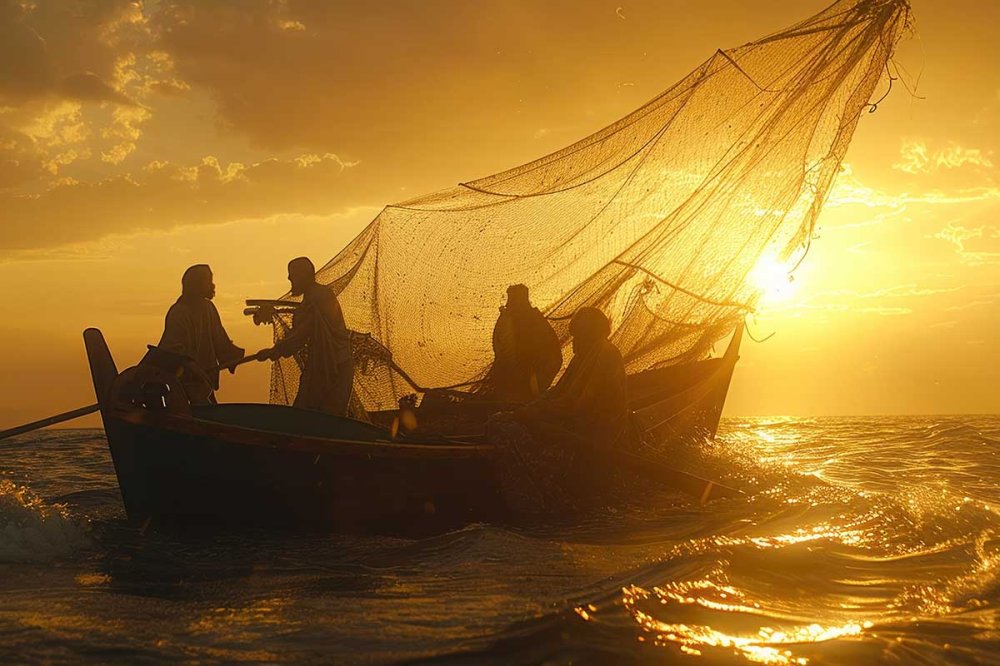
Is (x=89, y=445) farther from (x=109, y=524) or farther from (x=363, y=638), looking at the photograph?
(x=363, y=638)

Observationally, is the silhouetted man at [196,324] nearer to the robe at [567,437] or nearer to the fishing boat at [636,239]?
the fishing boat at [636,239]

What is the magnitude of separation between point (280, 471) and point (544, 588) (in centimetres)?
249

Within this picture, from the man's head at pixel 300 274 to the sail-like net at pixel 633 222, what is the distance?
1.12 m

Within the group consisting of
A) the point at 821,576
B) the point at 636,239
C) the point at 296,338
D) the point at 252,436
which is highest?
the point at 636,239

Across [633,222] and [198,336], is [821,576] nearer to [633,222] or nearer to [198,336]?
[633,222]

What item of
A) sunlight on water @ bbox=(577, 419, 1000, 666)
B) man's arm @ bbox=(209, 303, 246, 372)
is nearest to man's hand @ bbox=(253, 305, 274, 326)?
man's arm @ bbox=(209, 303, 246, 372)

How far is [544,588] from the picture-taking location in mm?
5145

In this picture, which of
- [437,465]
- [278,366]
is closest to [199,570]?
[437,465]

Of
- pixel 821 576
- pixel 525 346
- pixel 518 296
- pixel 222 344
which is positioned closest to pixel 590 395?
pixel 525 346

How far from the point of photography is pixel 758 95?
9203 millimetres

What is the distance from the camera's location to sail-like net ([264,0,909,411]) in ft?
30.0

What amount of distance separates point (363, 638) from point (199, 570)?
2.16 m

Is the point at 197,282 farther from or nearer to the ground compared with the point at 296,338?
farther from the ground

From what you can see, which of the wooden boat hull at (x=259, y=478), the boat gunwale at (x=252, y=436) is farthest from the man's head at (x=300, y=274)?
the boat gunwale at (x=252, y=436)
